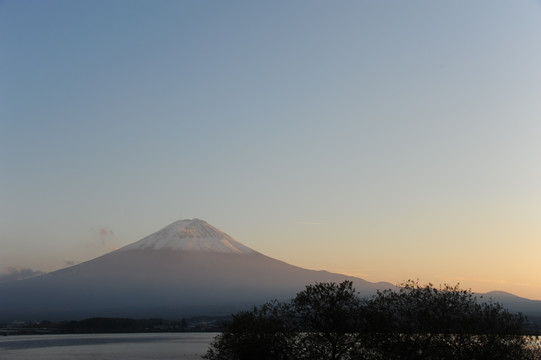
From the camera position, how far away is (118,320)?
542ft

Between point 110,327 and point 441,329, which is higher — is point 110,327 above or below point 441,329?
below

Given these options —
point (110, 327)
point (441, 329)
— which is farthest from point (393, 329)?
point (110, 327)

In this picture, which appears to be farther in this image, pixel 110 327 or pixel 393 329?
pixel 110 327

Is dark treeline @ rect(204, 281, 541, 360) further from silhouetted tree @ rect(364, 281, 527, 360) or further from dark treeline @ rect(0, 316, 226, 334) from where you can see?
dark treeline @ rect(0, 316, 226, 334)

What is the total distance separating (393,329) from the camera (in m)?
29.7

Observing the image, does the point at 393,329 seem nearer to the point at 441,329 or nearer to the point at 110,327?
the point at 441,329

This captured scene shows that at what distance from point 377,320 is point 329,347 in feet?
9.43

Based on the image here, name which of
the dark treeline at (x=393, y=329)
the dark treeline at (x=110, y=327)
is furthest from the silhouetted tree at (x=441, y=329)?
the dark treeline at (x=110, y=327)

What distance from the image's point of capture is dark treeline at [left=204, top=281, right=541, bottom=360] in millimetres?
28625

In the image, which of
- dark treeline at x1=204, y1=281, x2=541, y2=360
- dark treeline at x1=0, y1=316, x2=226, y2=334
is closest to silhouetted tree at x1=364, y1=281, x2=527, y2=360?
dark treeline at x1=204, y1=281, x2=541, y2=360

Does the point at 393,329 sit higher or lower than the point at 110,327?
higher

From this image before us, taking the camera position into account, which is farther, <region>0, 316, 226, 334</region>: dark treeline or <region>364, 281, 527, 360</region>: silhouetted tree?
<region>0, 316, 226, 334</region>: dark treeline

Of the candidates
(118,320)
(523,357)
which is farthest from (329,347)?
(118,320)

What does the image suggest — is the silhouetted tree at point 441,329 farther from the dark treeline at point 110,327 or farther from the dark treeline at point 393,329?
the dark treeline at point 110,327
